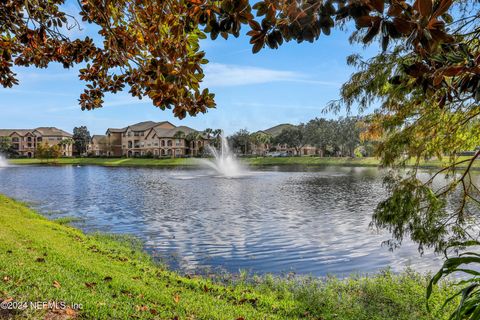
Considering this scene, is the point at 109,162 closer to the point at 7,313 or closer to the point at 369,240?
the point at 369,240

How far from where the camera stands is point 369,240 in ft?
41.6

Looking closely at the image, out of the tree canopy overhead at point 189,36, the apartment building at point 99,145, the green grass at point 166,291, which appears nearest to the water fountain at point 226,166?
the green grass at point 166,291

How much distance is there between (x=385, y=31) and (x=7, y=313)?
4784 millimetres

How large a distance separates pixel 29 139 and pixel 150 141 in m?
→ 38.9

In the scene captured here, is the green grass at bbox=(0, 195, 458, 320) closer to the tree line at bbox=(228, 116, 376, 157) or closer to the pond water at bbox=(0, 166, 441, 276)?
the pond water at bbox=(0, 166, 441, 276)

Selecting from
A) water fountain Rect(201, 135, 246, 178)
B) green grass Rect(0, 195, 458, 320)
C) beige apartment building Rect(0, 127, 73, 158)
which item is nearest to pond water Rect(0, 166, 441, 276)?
green grass Rect(0, 195, 458, 320)

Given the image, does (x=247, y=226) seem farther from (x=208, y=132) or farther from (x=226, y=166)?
(x=208, y=132)

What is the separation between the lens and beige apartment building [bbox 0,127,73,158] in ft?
337

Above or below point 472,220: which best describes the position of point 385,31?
above

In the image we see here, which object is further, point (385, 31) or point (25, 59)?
point (25, 59)

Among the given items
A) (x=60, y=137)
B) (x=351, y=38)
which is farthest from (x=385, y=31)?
(x=60, y=137)

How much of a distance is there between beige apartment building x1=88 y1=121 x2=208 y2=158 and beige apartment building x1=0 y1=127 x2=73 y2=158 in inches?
389


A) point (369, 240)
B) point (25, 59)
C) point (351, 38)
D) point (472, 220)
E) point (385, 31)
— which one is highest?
point (351, 38)

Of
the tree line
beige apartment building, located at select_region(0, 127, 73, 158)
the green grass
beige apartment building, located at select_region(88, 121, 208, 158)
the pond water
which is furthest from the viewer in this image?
beige apartment building, located at select_region(0, 127, 73, 158)
